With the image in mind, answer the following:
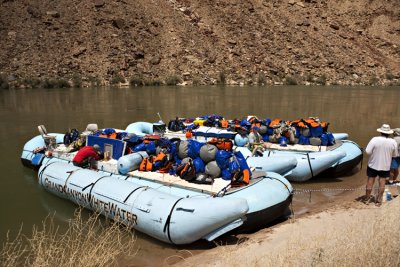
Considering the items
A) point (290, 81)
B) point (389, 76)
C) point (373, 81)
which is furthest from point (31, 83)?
point (389, 76)

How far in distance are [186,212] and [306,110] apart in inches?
634

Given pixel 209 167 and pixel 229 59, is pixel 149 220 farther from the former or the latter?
→ pixel 229 59

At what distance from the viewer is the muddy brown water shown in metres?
7.32

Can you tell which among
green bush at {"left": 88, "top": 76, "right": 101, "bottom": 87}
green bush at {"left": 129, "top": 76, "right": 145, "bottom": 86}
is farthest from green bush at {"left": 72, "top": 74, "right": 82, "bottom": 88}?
green bush at {"left": 129, "top": 76, "right": 145, "bottom": 86}

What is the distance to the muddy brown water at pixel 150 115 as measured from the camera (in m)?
7.32

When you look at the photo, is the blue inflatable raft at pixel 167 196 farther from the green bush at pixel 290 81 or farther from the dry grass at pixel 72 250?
the green bush at pixel 290 81

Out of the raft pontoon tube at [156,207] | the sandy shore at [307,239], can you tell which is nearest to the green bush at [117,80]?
the raft pontoon tube at [156,207]

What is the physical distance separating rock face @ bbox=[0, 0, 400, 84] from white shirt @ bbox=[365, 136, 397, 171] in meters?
29.1

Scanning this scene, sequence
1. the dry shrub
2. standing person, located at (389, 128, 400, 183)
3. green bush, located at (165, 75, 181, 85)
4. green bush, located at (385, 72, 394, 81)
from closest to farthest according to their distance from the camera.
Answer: the dry shrub → standing person, located at (389, 128, 400, 183) → green bush, located at (165, 75, 181, 85) → green bush, located at (385, 72, 394, 81)

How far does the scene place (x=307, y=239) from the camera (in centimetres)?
479

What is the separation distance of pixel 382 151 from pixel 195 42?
33.0 meters

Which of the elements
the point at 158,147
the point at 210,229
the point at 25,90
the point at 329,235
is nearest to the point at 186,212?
the point at 210,229

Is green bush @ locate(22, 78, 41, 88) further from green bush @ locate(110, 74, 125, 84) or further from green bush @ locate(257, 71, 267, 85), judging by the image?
green bush @ locate(257, 71, 267, 85)

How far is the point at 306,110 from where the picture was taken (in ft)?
67.2
